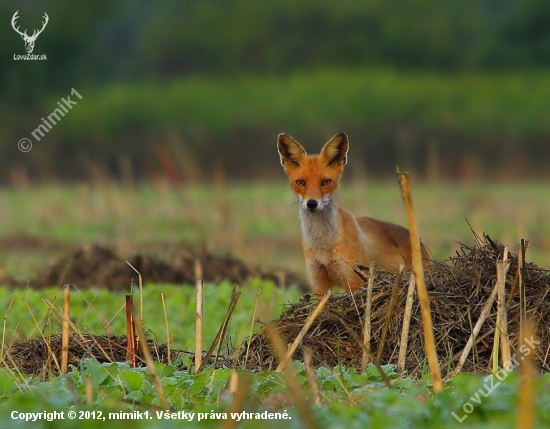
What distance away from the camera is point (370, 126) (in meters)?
31.0

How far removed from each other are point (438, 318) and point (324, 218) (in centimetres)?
220

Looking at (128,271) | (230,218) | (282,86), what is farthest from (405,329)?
(282,86)

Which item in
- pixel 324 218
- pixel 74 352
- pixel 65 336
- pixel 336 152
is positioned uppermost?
pixel 336 152

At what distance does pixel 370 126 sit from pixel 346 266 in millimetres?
23337

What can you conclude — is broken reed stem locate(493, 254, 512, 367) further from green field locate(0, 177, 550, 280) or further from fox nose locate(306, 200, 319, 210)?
green field locate(0, 177, 550, 280)

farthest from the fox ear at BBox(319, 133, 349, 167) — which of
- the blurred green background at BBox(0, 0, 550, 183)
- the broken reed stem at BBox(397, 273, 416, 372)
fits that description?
the blurred green background at BBox(0, 0, 550, 183)

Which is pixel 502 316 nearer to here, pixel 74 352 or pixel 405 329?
pixel 405 329

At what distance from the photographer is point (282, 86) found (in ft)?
105

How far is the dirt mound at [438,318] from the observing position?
5.97 meters

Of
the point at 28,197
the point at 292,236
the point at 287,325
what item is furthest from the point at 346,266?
the point at 28,197

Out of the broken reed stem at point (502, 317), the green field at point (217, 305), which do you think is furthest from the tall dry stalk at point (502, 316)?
the green field at point (217, 305)

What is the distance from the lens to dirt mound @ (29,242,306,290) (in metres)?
11.8

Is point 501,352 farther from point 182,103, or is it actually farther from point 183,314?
point 182,103

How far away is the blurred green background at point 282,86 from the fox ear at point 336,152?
19305mm
